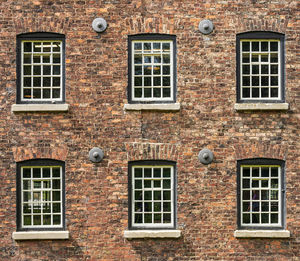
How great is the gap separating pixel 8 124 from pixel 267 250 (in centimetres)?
747

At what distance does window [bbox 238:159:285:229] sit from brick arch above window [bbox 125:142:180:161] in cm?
187

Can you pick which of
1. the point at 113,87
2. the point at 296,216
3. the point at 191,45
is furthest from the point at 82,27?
the point at 296,216

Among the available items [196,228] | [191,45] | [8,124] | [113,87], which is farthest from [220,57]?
[8,124]

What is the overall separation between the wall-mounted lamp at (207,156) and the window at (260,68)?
5.43 ft

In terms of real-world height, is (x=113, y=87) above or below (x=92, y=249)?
above

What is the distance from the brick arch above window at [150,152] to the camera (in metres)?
12.6

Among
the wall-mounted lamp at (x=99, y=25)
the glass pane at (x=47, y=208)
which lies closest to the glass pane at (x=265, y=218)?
the glass pane at (x=47, y=208)

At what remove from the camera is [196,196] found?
12.6 metres

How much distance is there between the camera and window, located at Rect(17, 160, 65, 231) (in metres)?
12.7

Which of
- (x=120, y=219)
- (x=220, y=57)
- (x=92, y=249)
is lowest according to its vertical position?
(x=92, y=249)

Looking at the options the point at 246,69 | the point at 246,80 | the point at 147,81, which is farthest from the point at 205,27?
the point at 147,81

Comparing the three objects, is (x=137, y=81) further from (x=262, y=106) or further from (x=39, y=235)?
(x=39, y=235)

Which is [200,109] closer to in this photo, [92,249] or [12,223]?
[92,249]

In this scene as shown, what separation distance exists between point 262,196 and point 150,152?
3.19 m
